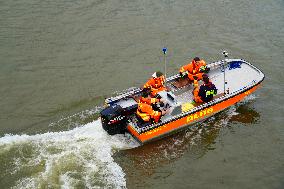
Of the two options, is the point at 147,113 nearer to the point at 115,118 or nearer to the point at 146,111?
the point at 146,111

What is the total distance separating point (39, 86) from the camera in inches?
605

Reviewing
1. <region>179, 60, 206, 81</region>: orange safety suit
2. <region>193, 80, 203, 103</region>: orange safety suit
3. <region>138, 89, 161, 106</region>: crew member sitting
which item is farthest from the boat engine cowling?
<region>179, 60, 206, 81</region>: orange safety suit

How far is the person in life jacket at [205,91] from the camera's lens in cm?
1360

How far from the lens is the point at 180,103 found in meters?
13.2

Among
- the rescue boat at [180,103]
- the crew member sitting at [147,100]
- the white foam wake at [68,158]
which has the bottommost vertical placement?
the white foam wake at [68,158]

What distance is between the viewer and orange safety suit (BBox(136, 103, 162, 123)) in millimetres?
12547

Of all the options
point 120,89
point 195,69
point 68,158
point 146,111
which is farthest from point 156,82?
point 68,158

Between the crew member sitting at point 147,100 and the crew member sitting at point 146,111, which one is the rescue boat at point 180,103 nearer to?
the crew member sitting at point 146,111

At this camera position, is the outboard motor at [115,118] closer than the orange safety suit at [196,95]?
Yes

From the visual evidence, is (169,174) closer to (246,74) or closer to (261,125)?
(261,125)

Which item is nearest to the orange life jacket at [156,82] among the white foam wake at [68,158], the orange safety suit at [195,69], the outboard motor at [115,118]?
the outboard motor at [115,118]

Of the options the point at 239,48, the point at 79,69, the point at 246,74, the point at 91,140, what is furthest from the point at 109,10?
the point at 91,140

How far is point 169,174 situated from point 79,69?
20.7ft

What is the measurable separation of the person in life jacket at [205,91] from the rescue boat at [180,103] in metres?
0.21
